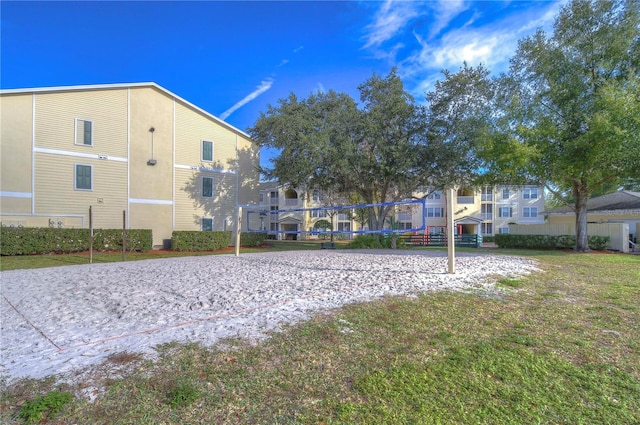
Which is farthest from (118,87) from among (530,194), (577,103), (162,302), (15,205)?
(530,194)

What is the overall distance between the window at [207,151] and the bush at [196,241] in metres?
5.72

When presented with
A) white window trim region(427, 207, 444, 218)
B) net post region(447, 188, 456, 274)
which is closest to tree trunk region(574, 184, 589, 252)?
net post region(447, 188, 456, 274)

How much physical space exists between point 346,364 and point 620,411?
177cm

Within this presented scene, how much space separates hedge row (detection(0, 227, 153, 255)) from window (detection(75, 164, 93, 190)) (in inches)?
120

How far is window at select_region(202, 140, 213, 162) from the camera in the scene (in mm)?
21402

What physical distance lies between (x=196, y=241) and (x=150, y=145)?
634 cm

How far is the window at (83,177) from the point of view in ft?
55.9

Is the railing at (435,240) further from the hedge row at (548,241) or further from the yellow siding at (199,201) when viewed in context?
the yellow siding at (199,201)

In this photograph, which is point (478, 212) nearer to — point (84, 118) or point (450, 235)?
point (450, 235)

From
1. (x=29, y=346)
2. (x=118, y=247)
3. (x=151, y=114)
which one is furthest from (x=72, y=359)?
(x=151, y=114)

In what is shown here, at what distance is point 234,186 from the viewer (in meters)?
22.5

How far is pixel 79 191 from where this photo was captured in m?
17.1

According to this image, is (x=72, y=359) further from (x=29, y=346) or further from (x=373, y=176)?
(x=373, y=176)

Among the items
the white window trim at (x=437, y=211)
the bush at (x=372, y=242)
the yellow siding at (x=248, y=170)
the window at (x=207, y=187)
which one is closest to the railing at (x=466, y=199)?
the white window trim at (x=437, y=211)
